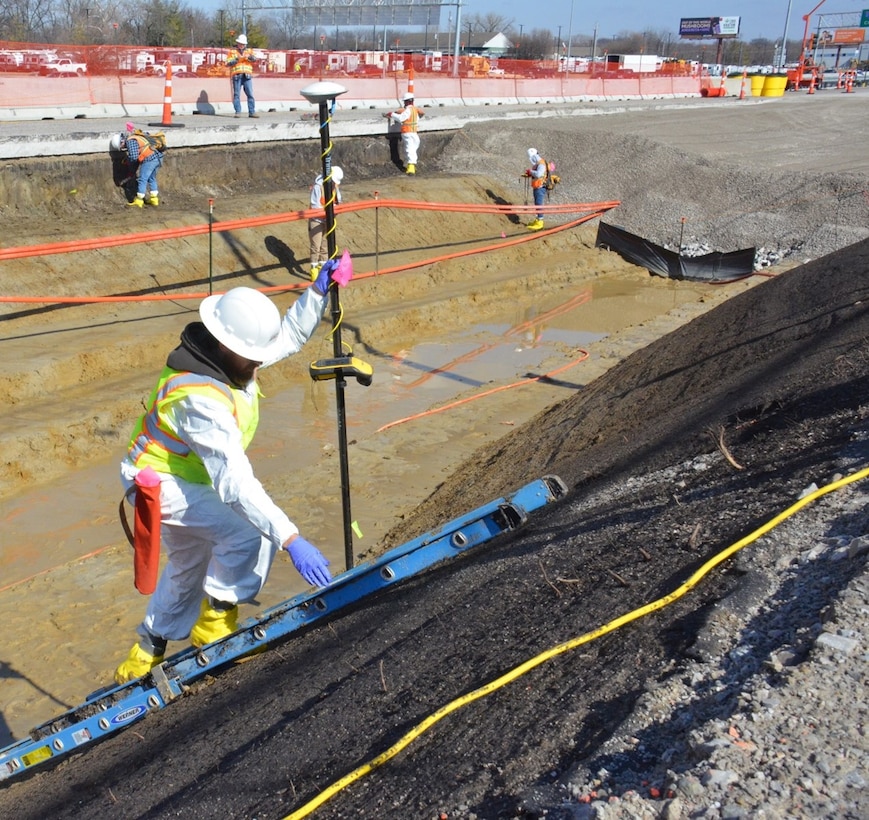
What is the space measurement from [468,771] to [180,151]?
1627cm

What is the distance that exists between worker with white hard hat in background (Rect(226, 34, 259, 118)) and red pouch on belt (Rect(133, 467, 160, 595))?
61.9ft

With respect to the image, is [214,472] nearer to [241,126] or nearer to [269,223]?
[269,223]

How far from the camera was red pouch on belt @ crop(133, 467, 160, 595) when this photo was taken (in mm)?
4293

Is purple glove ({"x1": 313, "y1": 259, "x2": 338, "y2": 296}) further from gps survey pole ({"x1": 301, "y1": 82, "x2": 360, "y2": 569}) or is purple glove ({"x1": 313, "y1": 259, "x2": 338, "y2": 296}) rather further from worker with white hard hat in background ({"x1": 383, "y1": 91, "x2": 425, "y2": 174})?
worker with white hard hat in background ({"x1": 383, "y1": 91, "x2": 425, "y2": 174})

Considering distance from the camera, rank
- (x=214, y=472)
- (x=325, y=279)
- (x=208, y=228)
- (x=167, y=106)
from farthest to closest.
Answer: (x=167, y=106) → (x=208, y=228) → (x=325, y=279) → (x=214, y=472)

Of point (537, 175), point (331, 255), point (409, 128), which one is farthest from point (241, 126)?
point (331, 255)

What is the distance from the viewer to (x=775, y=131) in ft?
88.0

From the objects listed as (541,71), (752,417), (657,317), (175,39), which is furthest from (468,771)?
(175,39)

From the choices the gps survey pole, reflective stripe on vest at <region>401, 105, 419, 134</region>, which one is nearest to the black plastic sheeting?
reflective stripe on vest at <region>401, 105, 419, 134</region>

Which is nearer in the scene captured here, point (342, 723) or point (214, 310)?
point (342, 723)

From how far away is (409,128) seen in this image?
20.9m

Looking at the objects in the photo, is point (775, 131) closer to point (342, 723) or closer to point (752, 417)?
point (752, 417)

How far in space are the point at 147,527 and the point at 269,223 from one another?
30.9 ft

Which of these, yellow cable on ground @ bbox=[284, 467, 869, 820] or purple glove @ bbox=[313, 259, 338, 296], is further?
purple glove @ bbox=[313, 259, 338, 296]
